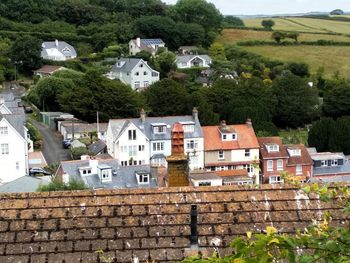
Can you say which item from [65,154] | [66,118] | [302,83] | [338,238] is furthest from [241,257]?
[302,83]

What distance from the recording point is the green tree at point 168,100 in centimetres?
6262

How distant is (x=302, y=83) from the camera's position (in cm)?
7062

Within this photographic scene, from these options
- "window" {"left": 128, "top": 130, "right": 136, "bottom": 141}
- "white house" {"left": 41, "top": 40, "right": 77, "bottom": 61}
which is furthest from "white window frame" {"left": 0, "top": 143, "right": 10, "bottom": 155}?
"white house" {"left": 41, "top": 40, "right": 77, "bottom": 61}

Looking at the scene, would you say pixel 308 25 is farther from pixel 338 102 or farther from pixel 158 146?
pixel 158 146

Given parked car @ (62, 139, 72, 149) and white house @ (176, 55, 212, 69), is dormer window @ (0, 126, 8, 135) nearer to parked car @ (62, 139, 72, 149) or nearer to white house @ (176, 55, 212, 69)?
parked car @ (62, 139, 72, 149)

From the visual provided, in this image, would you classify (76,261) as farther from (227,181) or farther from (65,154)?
(65,154)

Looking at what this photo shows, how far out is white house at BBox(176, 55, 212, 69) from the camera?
8650 centimetres

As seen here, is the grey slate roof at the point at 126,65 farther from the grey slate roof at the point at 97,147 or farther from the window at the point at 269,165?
the window at the point at 269,165

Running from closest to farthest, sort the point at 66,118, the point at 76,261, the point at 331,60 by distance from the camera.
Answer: the point at 76,261, the point at 66,118, the point at 331,60

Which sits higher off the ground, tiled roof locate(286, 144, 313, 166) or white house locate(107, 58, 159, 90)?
white house locate(107, 58, 159, 90)

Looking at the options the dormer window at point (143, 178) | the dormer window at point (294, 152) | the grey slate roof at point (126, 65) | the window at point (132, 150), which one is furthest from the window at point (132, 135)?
the grey slate roof at point (126, 65)

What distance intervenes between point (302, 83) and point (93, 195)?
64996mm

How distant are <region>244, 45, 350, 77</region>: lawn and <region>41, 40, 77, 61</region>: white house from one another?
28663 mm

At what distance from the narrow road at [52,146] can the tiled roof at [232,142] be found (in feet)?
36.9
